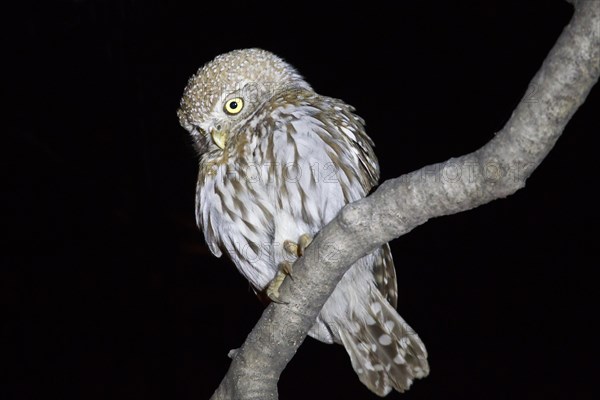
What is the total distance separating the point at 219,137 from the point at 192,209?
331 cm

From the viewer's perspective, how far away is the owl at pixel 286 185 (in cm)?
265

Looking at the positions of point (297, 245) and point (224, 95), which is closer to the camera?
point (297, 245)

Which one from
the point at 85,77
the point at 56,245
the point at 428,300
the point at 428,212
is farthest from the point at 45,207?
the point at 428,212

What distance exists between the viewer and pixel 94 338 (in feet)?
19.9

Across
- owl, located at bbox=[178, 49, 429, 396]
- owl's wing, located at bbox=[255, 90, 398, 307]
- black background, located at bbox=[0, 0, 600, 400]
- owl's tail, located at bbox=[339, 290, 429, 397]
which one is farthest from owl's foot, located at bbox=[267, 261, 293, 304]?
black background, located at bbox=[0, 0, 600, 400]

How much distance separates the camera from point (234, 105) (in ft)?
9.60

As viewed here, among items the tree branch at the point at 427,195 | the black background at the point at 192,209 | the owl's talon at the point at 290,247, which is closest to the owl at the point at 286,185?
the owl's talon at the point at 290,247

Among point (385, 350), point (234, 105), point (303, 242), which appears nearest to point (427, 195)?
point (303, 242)

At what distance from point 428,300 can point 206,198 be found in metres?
3.86

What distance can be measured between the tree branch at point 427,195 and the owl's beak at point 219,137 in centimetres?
76

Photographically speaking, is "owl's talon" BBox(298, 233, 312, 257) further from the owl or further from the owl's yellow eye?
the owl's yellow eye

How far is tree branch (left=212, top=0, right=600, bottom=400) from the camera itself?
154 cm

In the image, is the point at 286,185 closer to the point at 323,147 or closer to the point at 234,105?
the point at 323,147

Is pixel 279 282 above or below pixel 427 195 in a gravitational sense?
below
